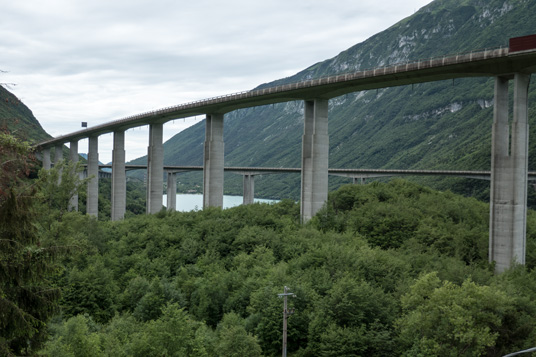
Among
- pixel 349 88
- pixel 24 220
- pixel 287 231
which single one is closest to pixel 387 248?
pixel 287 231

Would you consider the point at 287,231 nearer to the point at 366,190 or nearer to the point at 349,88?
the point at 366,190

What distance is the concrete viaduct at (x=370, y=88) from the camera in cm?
3447

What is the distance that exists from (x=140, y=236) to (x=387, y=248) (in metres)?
21.6

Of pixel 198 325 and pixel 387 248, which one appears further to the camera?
pixel 387 248

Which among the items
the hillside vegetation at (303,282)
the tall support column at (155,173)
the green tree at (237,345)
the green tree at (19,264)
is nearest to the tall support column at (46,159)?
the tall support column at (155,173)

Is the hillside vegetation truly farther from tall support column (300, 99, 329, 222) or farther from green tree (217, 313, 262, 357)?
tall support column (300, 99, 329, 222)

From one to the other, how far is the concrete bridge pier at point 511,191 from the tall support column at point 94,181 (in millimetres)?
63216

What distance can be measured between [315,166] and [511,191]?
19.0m

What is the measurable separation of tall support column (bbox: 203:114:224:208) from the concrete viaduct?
0.40ft

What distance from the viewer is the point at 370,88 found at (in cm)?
4647

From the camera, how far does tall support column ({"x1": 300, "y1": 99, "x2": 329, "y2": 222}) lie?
160 ft

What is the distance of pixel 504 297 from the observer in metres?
23.5

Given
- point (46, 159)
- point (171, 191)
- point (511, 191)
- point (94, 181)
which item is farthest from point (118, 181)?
point (511, 191)

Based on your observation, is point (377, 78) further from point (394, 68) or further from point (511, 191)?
point (511, 191)
